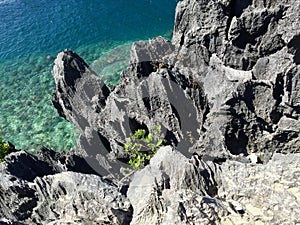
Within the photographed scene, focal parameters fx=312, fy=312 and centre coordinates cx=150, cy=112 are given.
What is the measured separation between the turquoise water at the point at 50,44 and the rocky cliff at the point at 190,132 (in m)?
6.48

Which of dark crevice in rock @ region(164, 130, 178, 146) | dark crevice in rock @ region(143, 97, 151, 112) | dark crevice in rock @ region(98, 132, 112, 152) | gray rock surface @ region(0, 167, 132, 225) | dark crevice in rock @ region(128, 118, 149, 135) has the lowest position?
dark crevice in rock @ region(98, 132, 112, 152)

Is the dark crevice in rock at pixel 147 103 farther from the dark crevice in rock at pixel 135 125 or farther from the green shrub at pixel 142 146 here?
the green shrub at pixel 142 146

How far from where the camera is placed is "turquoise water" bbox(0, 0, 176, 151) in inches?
1127

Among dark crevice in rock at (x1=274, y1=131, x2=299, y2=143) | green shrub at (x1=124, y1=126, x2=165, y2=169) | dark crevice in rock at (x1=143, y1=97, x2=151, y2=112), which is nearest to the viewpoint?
dark crevice in rock at (x1=274, y1=131, x2=299, y2=143)

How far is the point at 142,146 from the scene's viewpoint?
1630 centimetres

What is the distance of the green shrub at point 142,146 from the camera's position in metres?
15.7

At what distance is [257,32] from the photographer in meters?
19.5

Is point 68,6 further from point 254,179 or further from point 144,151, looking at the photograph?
point 254,179

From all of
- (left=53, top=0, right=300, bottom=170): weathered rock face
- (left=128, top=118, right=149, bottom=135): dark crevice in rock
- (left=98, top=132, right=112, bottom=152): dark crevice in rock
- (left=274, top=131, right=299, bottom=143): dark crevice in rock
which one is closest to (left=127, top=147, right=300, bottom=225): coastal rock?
(left=53, top=0, right=300, bottom=170): weathered rock face

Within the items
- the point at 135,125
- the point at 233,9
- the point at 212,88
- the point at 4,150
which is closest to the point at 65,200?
the point at 135,125

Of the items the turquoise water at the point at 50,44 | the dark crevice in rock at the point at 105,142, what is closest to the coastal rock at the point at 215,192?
the dark crevice in rock at the point at 105,142

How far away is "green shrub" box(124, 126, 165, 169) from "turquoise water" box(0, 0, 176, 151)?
34.9 feet

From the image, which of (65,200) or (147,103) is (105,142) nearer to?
(147,103)

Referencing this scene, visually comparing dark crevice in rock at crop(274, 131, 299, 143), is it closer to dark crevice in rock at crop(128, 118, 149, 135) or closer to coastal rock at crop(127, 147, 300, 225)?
coastal rock at crop(127, 147, 300, 225)
